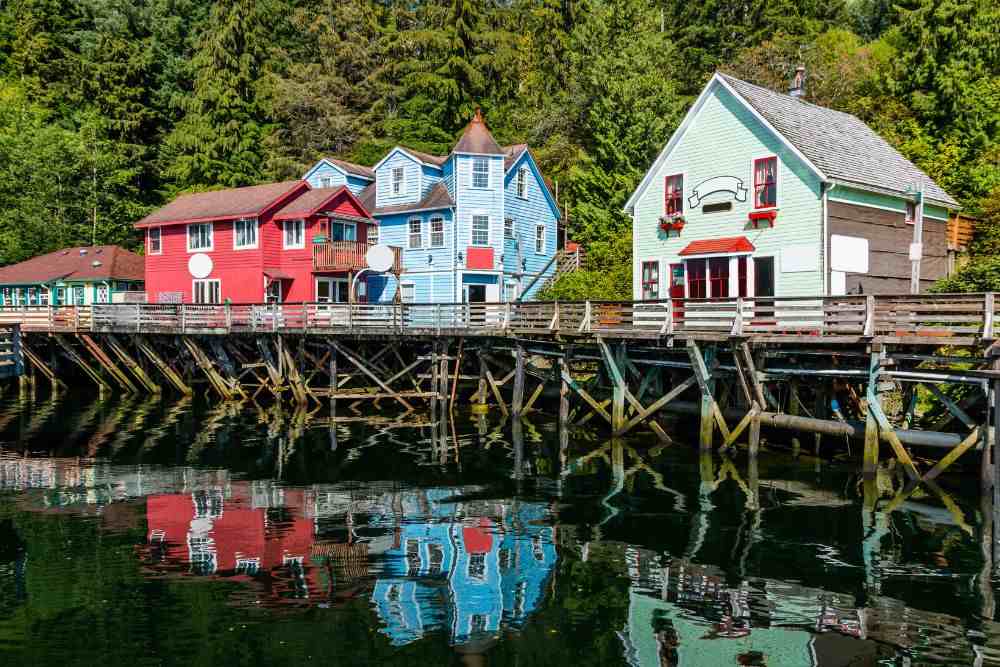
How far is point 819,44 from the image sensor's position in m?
53.7

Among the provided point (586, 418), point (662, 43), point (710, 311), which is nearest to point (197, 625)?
point (710, 311)

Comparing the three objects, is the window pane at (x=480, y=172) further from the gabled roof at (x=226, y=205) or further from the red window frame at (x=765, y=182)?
the red window frame at (x=765, y=182)

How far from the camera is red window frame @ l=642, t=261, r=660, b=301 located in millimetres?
28078

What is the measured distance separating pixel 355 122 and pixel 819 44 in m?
32.5

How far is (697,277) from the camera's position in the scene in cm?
2680

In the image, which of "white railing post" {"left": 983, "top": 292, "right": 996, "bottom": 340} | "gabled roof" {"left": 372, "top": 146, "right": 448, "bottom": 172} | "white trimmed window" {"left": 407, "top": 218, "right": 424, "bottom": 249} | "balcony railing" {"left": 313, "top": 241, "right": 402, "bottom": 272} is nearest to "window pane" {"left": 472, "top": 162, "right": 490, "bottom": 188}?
"gabled roof" {"left": 372, "top": 146, "right": 448, "bottom": 172}

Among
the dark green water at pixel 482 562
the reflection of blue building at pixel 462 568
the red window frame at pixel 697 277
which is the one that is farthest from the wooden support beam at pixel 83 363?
the red window frame at pixel 697 277

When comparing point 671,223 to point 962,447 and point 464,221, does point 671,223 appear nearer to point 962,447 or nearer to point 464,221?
point 962,447

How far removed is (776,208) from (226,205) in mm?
26624

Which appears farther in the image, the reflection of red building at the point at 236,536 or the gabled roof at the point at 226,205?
the gabled roof at the point at 226,205

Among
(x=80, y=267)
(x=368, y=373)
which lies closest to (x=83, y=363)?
(x=80, y=267)

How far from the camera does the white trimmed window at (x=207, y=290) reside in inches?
1549

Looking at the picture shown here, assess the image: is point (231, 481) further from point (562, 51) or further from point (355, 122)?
point (562, 51)

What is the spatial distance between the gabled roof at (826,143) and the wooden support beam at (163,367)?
20.3 meters
